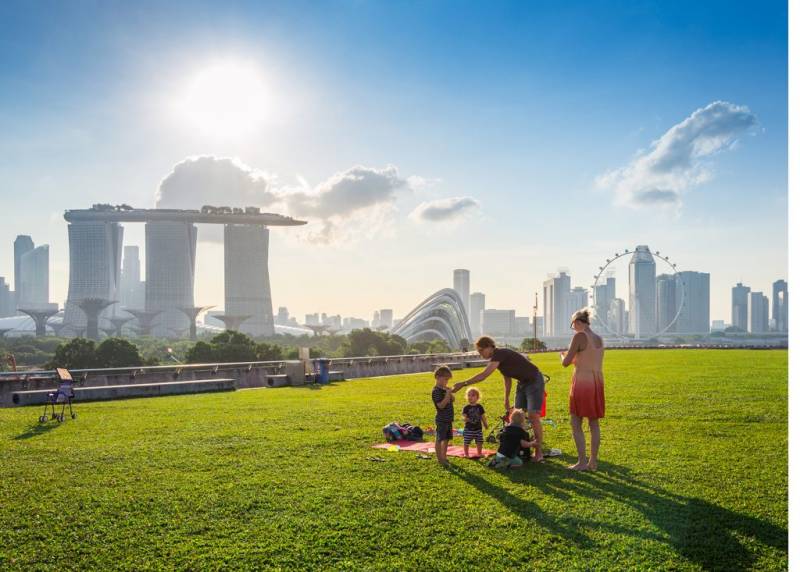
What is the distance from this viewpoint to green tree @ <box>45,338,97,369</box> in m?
57.4

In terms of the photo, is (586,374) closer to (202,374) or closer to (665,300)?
(202,374)

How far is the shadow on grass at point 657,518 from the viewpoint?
217 inches

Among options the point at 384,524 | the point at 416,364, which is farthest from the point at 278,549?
the point at 416,364

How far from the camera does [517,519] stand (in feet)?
20.6

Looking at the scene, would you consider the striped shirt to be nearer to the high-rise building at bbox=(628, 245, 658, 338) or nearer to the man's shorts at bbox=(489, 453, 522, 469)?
the man's shorts at bbox=(489, 453, 522, 469)

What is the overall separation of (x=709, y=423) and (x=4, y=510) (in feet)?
37.8

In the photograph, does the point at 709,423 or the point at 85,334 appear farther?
the point at 85,334

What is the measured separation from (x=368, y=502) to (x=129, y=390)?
1565cm

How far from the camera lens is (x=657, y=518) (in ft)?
20.7

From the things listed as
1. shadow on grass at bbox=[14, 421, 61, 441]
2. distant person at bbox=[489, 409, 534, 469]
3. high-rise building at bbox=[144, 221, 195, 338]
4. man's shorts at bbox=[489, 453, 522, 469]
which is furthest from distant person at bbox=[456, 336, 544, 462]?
high-rise building at bbox=[144, 221, 195, 338]

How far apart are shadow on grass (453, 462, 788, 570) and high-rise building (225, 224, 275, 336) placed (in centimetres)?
18240

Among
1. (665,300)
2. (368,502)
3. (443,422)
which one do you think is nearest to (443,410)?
(443,422)
